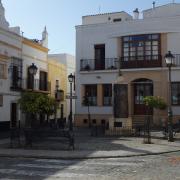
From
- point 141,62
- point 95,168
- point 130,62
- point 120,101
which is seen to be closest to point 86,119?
point 130,62

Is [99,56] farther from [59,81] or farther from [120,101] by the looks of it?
[120,101]

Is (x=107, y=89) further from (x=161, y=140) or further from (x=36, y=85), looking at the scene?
(x=161, y=140)

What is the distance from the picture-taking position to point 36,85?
107ft

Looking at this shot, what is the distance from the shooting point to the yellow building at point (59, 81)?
37094mm

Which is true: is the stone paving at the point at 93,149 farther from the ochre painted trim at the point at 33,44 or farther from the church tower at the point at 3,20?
the ochre painted trim at the point at 33,44

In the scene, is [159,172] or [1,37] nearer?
[159,172]

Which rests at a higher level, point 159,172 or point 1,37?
point 1,37

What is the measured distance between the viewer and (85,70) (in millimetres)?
32688

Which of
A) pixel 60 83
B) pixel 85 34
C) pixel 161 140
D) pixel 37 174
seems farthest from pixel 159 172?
pixel 60 83

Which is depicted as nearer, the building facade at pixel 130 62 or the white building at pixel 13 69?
the white building at pixel 13 69

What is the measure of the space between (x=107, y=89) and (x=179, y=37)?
6644 mm

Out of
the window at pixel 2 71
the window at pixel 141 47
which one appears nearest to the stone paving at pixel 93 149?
the window at pixel 2 71

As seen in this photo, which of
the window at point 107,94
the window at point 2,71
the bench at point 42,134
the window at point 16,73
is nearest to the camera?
the bench at point 42,134

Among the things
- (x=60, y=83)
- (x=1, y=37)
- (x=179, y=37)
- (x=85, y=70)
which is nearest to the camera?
(x=1, y=37)
